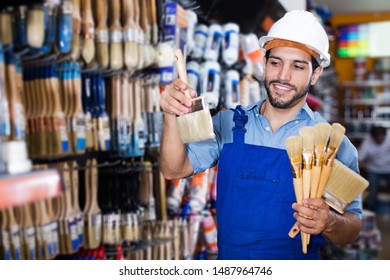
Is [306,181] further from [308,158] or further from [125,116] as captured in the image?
[125,116]

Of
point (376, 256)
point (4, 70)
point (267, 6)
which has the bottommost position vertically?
point (376, 256)

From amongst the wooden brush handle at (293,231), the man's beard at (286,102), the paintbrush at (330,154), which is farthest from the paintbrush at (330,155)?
the man's beard at (286,102)

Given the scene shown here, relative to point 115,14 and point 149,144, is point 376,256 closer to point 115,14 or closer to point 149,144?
point 149,144

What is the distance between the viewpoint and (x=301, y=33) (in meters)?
1.53

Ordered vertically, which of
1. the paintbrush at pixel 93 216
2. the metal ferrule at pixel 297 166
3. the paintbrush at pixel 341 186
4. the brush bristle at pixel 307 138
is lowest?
the paintbrush at pixel 93 216

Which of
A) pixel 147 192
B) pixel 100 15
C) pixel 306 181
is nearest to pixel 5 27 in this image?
pixel 100 15

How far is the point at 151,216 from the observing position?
2334 millimetres

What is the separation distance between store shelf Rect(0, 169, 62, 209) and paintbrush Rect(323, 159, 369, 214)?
0.76 metres

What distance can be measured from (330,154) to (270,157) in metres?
0.22

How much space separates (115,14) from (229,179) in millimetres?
804

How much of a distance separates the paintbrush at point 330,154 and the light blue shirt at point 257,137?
199mm

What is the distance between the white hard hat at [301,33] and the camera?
5.01 feet

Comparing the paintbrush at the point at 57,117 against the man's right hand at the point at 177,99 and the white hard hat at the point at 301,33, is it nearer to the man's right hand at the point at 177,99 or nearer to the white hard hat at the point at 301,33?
the man's right hand at the point at 177,99
